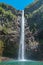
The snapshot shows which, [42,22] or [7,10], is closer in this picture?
[42,22]

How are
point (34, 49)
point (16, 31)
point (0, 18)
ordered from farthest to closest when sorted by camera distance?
1. point (0, 18)
2. point (16, 31)
3. point (34, 49)

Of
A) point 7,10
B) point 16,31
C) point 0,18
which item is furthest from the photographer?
point 7,10

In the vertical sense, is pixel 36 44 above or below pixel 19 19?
below

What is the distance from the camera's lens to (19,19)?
4134cm

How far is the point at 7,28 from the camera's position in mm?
38375

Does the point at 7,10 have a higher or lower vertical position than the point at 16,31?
higher

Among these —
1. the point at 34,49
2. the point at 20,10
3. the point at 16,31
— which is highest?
the point at 20,10

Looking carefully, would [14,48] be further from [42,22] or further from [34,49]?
[42,22]

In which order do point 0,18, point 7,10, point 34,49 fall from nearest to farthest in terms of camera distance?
point 34,49
point 0,18
point 7,10

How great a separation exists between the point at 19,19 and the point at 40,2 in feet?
25.7

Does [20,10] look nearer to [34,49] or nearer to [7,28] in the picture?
[7,28]

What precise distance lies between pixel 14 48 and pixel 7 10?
11762 millimetres

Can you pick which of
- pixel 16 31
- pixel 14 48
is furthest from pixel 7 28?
pixel 14 48

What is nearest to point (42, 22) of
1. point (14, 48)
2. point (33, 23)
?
point (33, 23)
